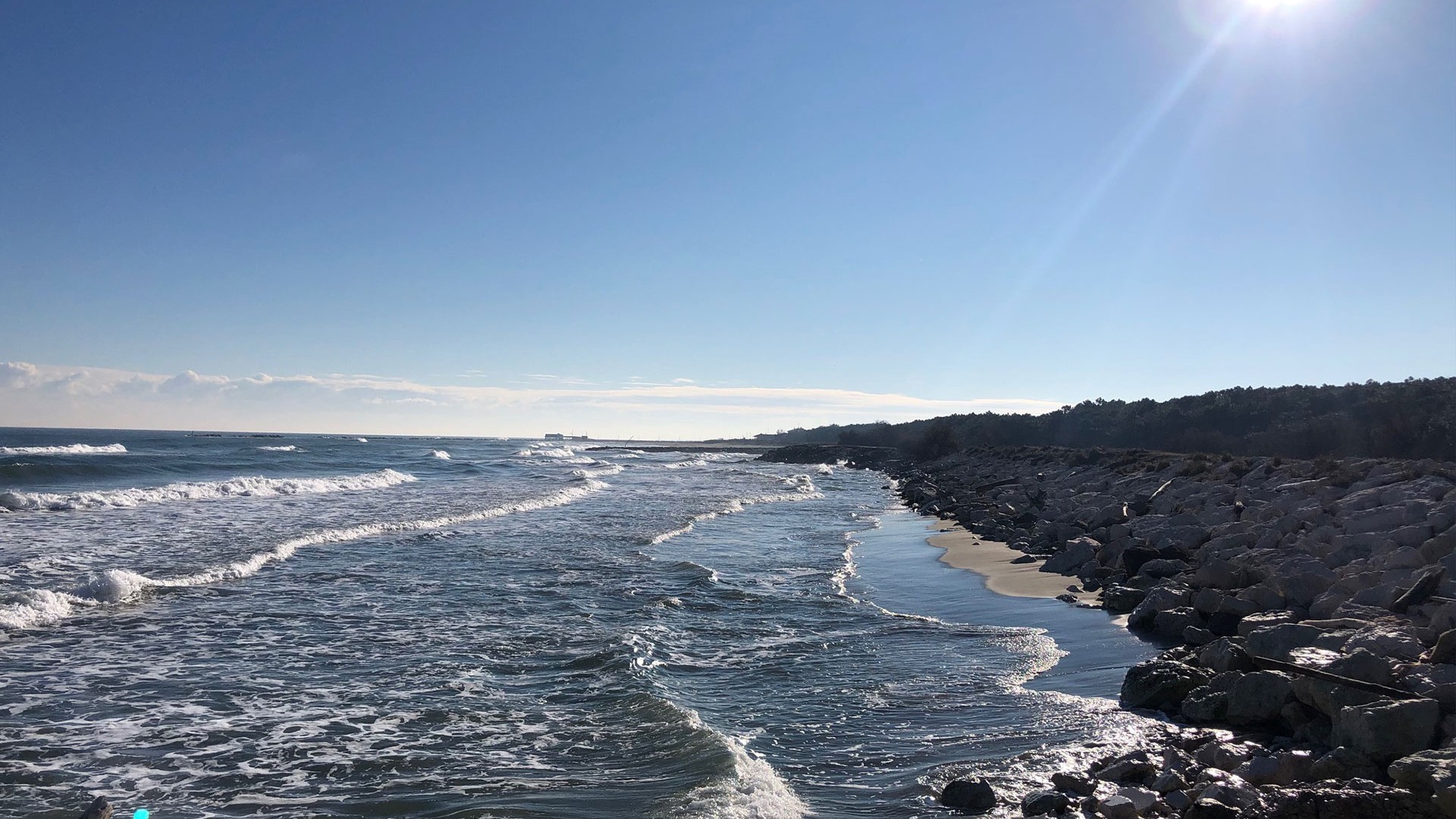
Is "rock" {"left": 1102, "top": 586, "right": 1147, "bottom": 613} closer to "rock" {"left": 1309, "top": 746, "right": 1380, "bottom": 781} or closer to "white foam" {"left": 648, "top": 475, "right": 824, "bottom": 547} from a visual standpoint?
"rock" {"left": 1309, "top": 746, "right": 1380, "bottom": 781}

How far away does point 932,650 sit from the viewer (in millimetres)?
9672

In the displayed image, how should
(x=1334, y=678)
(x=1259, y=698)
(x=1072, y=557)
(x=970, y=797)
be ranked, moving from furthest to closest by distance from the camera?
(x=1072, y=557)
(x=1259, y=698)
(x=1334, y=678)
(x=970, y=797)

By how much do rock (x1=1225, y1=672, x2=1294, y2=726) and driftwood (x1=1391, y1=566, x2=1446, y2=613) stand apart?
7.59 feet

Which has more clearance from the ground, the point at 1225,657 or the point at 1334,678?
the point at 1334,678

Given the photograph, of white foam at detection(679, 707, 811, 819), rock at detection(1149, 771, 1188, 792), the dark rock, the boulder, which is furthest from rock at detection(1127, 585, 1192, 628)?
white foam at detection(679, 707, 811, 819)

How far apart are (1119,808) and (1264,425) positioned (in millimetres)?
42630

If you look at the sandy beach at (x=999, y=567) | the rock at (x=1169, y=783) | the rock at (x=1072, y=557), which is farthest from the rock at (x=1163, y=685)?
the rock at (x=1072, y=557)

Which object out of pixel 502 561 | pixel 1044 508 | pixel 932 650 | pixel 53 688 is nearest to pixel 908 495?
pixel 1044 508

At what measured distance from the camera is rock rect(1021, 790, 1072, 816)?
521 cm

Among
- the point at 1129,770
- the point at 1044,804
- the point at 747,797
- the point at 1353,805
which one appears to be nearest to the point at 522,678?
the point at 747,797

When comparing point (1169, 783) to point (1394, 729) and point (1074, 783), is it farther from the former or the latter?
point (1394, 729)

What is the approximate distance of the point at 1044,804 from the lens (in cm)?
524

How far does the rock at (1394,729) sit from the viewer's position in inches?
199

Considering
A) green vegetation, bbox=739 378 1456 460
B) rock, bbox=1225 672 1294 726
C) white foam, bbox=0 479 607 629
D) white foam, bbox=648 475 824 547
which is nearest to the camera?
rock, bbox=1225 672 1294 726
